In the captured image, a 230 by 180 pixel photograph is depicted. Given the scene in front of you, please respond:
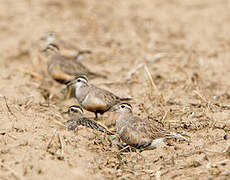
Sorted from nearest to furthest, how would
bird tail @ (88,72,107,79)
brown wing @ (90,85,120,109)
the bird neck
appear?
brown wing @ (90,85,120,109) → the bird neck → bird tail @ (88,72,107,79)

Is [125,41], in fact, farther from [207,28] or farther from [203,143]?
[203,143]

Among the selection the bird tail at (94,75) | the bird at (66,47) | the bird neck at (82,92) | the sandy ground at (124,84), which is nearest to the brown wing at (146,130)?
the sandy ground at (124,84)

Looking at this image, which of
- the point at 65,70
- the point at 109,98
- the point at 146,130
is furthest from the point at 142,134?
the point at 65,70

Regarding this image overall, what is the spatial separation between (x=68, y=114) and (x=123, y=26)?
6627mm

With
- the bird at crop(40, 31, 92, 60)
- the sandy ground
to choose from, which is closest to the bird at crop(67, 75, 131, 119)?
the sandy ground

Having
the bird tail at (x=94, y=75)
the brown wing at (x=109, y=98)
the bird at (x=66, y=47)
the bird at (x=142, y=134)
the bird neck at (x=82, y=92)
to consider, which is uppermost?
the bird at (x=66, y=47)

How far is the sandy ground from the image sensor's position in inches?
235

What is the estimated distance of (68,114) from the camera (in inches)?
336

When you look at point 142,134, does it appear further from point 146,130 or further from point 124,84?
point 124,84

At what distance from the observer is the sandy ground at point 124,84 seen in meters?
5.98

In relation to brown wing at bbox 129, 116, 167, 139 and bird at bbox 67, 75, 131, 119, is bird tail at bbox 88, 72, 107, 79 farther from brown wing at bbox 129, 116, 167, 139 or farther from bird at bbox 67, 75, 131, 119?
brown wing at bbox 129, 116, 167, 139

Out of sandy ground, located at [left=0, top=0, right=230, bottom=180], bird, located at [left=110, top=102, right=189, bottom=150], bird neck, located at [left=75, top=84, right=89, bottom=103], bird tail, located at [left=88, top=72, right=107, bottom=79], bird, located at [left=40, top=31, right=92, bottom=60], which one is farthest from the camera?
bird, located at [left=40, top=31, right=92, bottom=60]

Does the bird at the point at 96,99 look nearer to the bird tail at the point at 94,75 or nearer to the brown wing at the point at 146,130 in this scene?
the brown wing at the point at 146,130

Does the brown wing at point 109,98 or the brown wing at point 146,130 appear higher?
the brown wing at point 109,98
